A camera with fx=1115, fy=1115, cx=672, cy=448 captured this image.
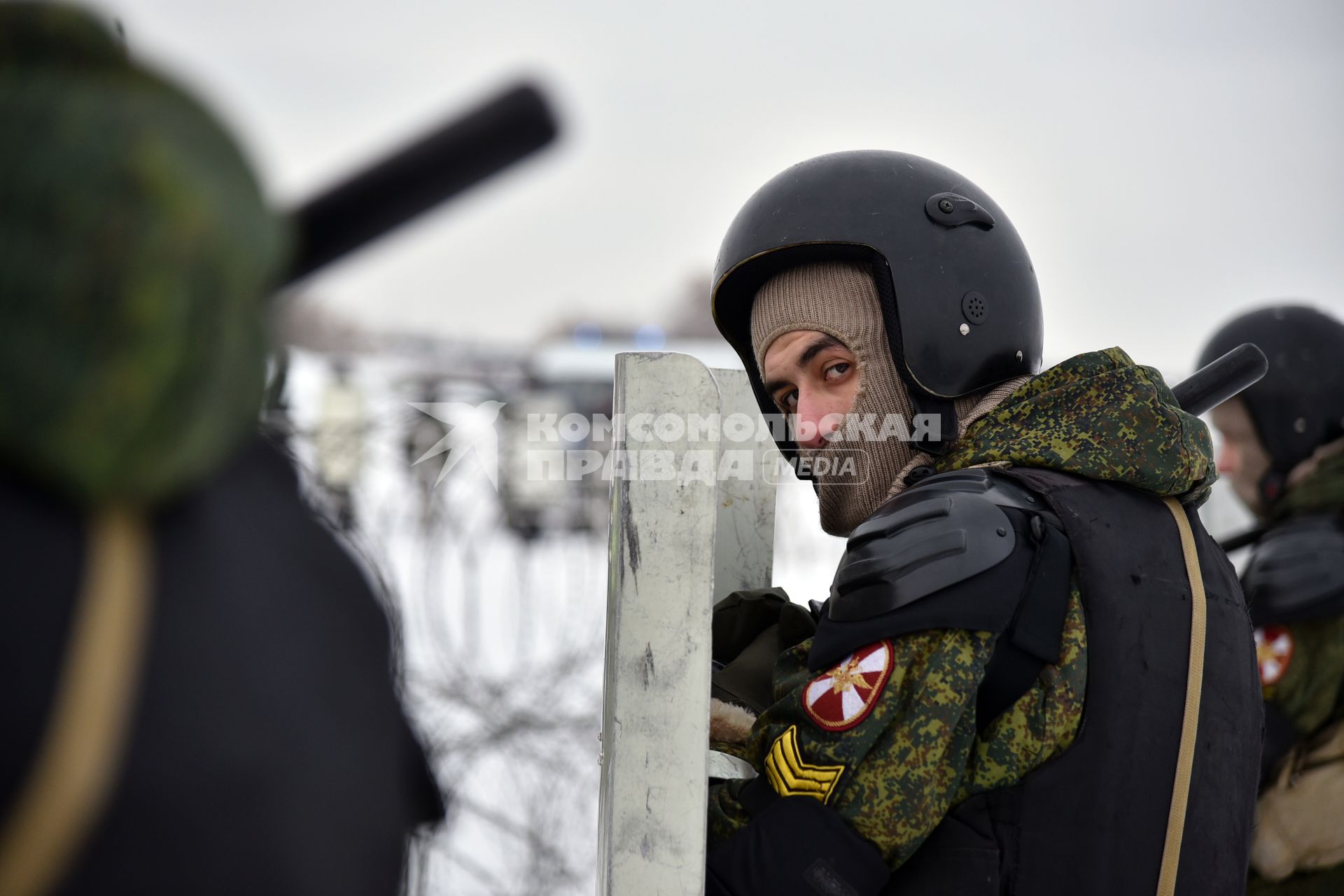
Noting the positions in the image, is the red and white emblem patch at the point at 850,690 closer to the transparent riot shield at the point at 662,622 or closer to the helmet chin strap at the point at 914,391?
the transparent riot shield at the point at 662,622

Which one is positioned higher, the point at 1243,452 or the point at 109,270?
the point at 1243,452

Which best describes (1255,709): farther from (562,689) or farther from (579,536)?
(579,536)

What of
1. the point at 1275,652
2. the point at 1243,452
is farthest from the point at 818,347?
the point at 1243,452

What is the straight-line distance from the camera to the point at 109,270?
2.05 feet

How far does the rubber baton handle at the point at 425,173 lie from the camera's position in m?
0.77

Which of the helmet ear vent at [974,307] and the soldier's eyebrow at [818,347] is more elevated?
the helmet ear vent at [974,307]

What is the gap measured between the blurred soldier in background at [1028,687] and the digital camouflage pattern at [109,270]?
116cm

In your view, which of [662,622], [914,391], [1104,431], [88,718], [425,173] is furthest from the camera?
[914,391]

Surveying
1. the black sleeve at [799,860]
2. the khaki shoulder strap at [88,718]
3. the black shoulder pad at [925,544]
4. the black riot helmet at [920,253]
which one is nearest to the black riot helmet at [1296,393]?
the black riot helmet at [920,253]

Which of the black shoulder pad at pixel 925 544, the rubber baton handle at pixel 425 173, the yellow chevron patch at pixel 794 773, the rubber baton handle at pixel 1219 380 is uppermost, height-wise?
the rubber baton handle at pixel 1219 380

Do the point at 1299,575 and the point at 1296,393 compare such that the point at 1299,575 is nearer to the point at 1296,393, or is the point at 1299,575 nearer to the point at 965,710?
the point at 1296,393

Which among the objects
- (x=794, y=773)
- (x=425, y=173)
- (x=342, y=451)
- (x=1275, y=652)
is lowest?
(x=794, y=773)

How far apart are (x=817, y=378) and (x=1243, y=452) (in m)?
2.00

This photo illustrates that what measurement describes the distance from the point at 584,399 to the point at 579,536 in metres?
8.65
